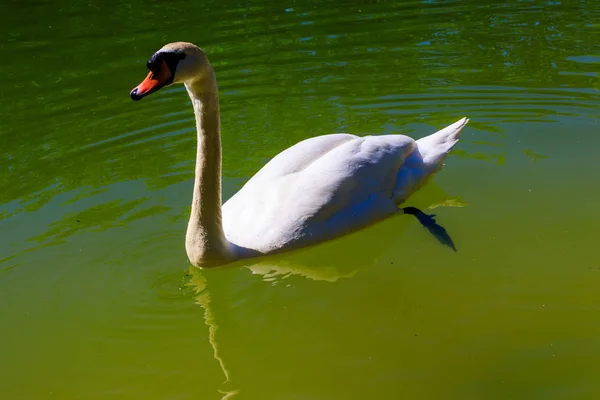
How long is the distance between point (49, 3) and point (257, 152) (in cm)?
984

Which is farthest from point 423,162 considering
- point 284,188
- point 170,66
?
point 170,66

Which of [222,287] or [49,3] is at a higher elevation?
[49,3]

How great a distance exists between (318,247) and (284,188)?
536 millimetres

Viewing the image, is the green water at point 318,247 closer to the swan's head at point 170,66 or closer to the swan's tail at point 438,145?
the swan's tail at point 438,145

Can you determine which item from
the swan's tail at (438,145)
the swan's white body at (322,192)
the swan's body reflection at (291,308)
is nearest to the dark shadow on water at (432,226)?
the swan's body reflection at (291,308)

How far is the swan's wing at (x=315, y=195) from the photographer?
6223 millimetres

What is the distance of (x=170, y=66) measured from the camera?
17.6 ft

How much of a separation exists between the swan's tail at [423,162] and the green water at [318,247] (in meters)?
0.20

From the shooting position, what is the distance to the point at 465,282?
19.1ft

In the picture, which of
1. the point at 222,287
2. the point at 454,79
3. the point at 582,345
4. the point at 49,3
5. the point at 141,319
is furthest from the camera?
the point at 49,3

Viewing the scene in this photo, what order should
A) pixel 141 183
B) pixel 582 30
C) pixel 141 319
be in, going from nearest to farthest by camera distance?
pixel 141 319
pixel 141 183
pixel 582 30

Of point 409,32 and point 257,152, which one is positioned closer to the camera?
point 257,152

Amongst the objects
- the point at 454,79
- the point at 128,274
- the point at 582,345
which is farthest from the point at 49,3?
the point at 582,345

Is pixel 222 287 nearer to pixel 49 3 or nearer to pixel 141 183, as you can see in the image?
pixel 141 183
